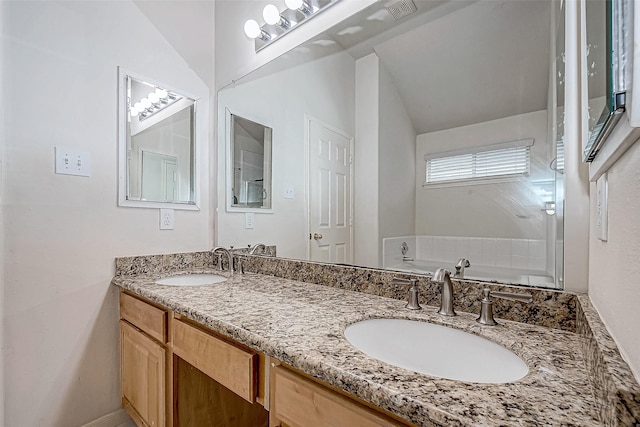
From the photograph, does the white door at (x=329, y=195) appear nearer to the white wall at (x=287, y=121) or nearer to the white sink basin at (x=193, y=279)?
the white wall at (x=287, y=121)

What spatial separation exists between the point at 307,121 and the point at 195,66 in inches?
35.0

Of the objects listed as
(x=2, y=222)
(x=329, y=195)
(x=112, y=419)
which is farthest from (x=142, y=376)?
(x=329, y=195)

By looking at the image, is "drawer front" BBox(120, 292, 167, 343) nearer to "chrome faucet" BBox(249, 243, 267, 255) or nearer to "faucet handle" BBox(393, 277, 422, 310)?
"chrome faucet" BBox(249, 243, 267, 255)

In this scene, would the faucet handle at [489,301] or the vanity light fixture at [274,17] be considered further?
the vanity light fixture at [274,17]

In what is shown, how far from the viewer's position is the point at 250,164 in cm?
182

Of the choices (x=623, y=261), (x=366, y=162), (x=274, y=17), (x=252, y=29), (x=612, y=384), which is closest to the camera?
(x=612, y=384)

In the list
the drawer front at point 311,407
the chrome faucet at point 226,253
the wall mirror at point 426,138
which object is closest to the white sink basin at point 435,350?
the drawer front at point 311,407

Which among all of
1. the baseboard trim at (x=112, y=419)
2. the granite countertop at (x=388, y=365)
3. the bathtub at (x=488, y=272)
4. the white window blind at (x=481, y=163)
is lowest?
the baseboard trim at (x=112, y=419)

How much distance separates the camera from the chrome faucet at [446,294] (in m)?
0.88

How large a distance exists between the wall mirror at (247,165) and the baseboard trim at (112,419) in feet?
3.84

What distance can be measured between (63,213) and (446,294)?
5.19 ft

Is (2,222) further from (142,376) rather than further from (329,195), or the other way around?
(329,195)

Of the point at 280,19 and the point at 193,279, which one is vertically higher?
the point at 280,19

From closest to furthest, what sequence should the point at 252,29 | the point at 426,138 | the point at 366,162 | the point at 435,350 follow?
the point at 435,350
the point at 426,138
the point at 366,162
the point at 252,29
